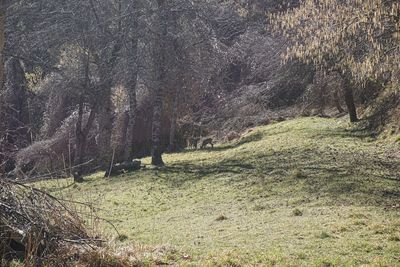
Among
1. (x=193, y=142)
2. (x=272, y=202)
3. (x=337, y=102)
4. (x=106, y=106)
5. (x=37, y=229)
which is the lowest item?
(x=272, y=202)

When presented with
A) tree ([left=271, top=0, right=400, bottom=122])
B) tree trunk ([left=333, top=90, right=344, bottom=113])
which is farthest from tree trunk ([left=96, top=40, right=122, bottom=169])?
tree ([left=271, top=0, right=400, bottom=122])

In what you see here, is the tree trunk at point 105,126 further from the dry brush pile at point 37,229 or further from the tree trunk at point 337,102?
the dry brush pile at point 37,229

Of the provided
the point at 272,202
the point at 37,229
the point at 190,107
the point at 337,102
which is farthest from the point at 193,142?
the point at 37,229

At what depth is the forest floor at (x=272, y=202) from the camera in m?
9.56

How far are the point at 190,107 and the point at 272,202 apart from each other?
22.9 meters

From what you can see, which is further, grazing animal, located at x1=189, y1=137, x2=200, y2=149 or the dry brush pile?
grazing animal, located at x1=189, y1=137, x2=200, y2=149

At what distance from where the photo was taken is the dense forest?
9062 mm

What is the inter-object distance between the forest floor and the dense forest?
0.38ft

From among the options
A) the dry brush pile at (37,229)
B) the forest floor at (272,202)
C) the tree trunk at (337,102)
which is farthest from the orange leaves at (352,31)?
the tree trunk at (337,102)

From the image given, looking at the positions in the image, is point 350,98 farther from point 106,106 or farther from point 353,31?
point 353,31

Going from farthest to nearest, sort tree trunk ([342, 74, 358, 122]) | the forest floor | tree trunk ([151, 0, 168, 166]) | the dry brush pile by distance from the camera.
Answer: tree trunk ([342, 74, 358, 122]) → tree trunk ([151, 0, 168, 166]) → the forest floor → the dry brush pile

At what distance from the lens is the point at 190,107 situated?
3822cm

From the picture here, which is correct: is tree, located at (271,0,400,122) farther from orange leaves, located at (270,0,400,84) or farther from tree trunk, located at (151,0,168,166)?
tree trunk, located at (151,0,168,166)

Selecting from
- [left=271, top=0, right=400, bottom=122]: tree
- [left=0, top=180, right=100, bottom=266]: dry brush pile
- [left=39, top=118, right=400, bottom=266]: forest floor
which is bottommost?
[left=39, top=118, right=400, bottom=266]: forest floor
